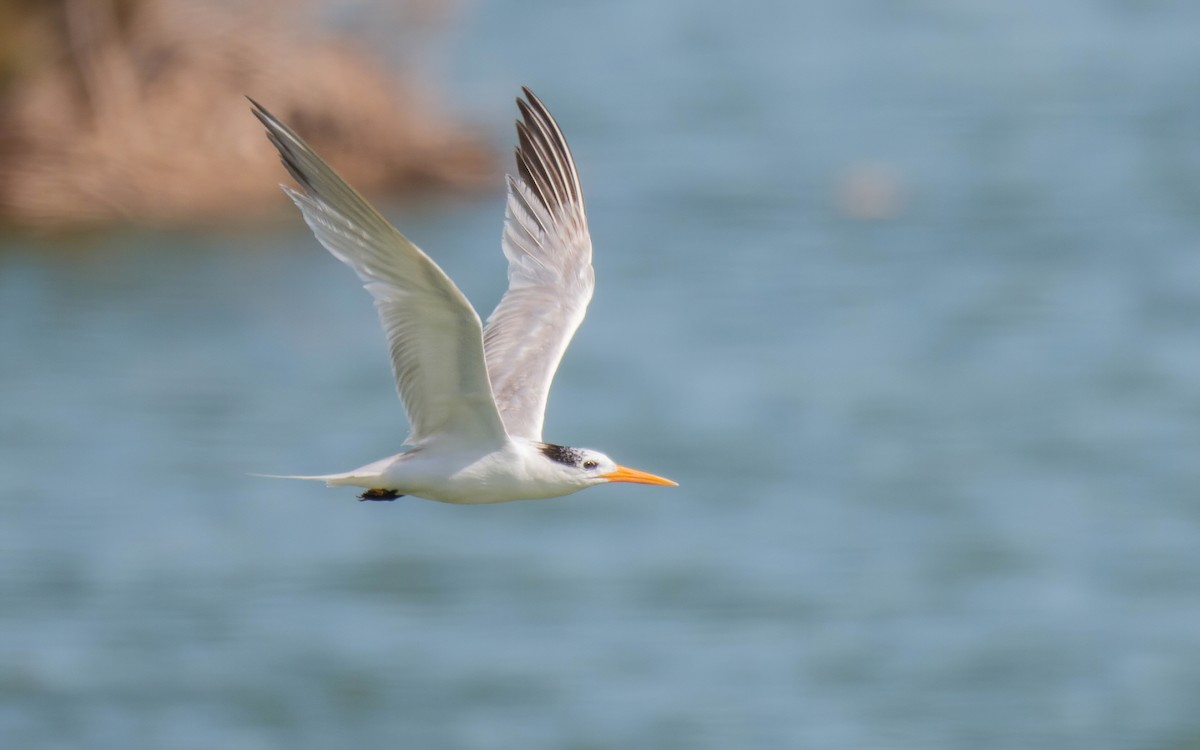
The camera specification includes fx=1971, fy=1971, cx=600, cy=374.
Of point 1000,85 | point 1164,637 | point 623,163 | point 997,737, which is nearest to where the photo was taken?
point 997,737

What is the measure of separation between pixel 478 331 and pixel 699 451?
48.8ft

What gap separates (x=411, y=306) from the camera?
671 centimetres

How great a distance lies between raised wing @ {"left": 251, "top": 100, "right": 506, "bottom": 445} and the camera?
21.0 feet

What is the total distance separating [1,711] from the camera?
17281mm

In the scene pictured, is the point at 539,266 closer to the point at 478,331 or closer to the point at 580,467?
the point at 580,467

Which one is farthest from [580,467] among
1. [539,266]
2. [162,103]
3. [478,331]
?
[162,103]

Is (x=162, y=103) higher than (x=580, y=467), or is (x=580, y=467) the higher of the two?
(x=162, y=103)

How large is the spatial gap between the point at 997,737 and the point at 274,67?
35.7 ft

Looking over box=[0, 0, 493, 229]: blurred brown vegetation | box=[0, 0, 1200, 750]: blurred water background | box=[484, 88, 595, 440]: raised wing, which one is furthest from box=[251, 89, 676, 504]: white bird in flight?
box=[0, 0, 493, 229]: blurred brown vegetation

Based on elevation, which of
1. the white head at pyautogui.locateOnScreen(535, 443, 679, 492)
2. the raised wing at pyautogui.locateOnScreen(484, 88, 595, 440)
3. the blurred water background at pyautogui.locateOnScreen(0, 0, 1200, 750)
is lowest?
the white head at pyautogui.locateOnScreen(535, 443, 679, 492)

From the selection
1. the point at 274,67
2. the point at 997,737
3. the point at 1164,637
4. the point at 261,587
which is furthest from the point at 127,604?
the point at 1164,637

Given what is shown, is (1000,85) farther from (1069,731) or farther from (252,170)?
(1069,731)

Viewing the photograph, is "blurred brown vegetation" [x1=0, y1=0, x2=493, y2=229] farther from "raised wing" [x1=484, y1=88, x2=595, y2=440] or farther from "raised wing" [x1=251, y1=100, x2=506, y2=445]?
"raised wing" [x1=251, y1=100, x2=506, y2=445]

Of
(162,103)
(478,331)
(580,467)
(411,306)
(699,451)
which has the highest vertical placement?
(162,103)
